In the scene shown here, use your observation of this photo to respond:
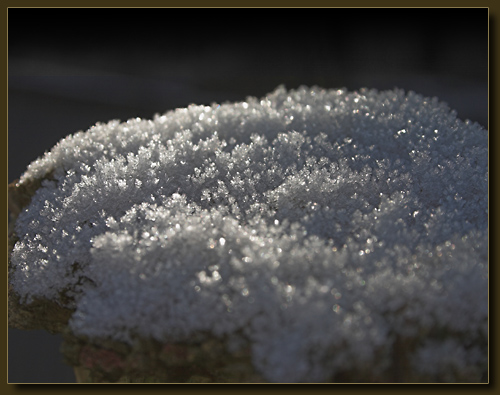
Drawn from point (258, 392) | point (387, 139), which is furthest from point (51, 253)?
point (387, 139)

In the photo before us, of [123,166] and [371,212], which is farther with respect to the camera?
[123,166]

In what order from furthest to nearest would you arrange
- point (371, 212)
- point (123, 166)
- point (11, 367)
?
point (11, 367)
point (123, 166)
point (371, 212)

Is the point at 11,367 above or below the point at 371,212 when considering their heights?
below

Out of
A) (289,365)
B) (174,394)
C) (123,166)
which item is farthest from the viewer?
(123,166)

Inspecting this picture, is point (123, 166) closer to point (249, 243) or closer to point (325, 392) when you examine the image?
point (249, 243)

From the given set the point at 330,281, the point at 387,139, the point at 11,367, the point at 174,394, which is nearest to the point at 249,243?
the point at 330,281

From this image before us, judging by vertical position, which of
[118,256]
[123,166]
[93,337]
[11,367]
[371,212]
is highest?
[123,166]

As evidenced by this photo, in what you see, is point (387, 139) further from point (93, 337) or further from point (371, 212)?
point (93, 337)
